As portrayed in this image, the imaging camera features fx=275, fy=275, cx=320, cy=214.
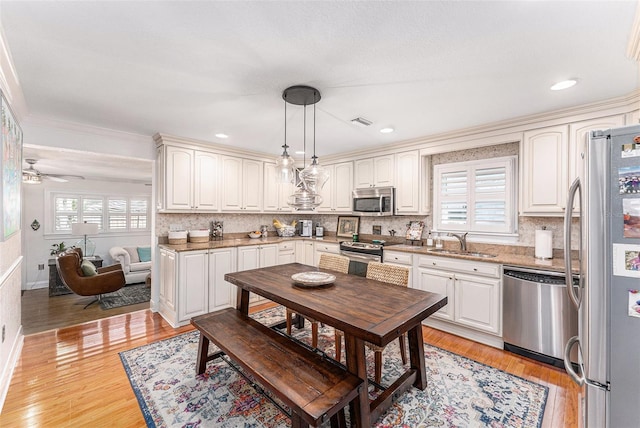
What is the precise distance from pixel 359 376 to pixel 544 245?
8.45ft

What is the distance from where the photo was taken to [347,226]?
5090mm

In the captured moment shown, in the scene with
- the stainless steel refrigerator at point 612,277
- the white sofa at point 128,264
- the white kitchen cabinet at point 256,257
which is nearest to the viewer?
the stainless steel refrigerator at point 612,277

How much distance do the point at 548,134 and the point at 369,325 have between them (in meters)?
2.86

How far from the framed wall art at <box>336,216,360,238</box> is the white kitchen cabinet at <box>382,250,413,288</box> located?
1.14 m

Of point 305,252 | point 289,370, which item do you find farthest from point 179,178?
point 289,370

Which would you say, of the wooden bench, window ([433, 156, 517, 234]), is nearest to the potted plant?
the wooden bench

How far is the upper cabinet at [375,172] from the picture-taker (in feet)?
14.0

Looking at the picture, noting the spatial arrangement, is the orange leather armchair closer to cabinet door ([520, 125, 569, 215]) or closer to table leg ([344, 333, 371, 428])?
table leg ([344, 333, 371, 428])

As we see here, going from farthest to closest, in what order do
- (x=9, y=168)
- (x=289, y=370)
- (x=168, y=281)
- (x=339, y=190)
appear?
1. (x=339, y=190)
2. (x=168, y=281)
3. (x=9, y=168)
4. (x=289, y=370)

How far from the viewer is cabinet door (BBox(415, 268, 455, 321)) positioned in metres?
3.25

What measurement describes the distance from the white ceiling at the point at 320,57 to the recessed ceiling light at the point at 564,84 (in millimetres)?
59

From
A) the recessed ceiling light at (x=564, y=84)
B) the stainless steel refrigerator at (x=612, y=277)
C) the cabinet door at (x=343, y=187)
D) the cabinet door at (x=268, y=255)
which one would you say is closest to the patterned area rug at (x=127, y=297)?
the cabinet door at (x=268, y=255)

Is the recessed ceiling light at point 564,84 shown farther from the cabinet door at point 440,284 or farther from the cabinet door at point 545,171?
the cabinet door at point 440,284

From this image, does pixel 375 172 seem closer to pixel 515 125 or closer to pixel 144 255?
pixel 515 125
